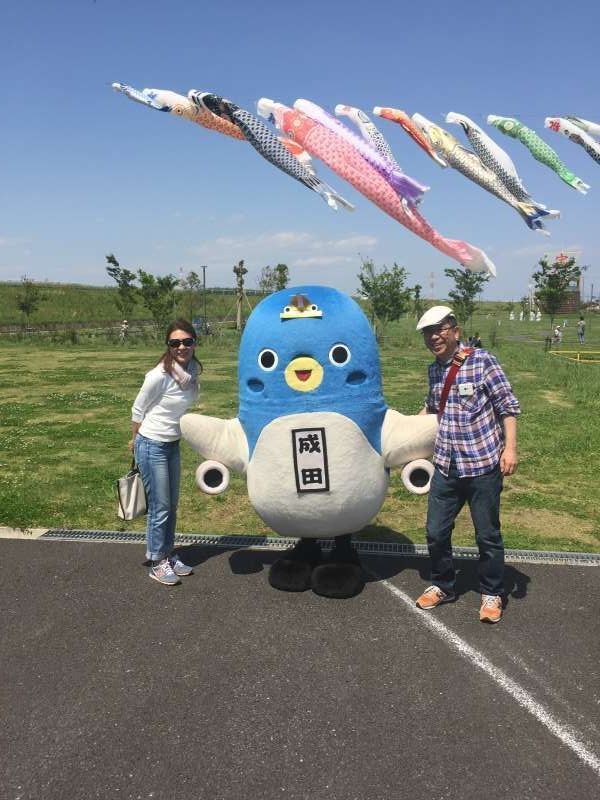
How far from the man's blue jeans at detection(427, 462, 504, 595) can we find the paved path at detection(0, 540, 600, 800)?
0.23 m

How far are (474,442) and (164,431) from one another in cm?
214

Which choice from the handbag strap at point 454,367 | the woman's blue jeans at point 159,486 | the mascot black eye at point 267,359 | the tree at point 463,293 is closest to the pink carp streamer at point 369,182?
the handbag strap at point 454,367

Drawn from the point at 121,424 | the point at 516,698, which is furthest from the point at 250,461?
the point at 121,424

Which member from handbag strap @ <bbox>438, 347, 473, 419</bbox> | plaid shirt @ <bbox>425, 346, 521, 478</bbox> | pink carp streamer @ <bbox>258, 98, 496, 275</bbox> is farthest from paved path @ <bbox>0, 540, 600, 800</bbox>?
pink carp streamer @ <bbox>258, 98, 496, 275</bbox>

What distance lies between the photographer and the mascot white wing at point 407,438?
407 centimetres

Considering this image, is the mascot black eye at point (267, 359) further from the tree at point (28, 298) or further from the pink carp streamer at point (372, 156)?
the tree at point (28, 298)

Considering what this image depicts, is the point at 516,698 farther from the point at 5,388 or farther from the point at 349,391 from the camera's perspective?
the point at 5,388

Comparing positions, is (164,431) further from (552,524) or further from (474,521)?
(552,524)

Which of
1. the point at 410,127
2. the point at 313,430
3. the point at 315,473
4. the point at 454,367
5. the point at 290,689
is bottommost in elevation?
the point at 290,689

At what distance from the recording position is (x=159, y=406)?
4320 millimetres

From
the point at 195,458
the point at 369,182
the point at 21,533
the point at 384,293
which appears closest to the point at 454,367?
the point at 369,182

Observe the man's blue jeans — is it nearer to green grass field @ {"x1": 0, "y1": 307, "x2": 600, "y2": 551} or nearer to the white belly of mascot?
the white belly of mascot

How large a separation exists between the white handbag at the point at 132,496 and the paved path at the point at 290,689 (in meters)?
0.50

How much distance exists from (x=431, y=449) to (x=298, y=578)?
130cm
